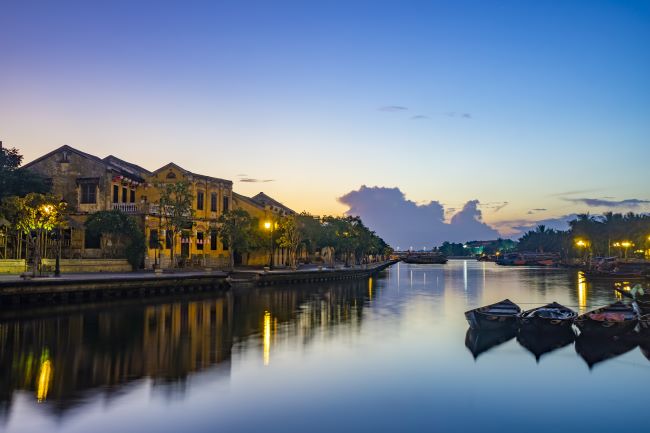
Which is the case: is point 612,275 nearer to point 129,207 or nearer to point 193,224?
point 193,224

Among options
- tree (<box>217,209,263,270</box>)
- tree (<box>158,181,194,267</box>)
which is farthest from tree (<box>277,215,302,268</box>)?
tree (<box>158,181,194,267</box>)

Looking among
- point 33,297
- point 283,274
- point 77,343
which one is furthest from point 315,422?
point 283,274

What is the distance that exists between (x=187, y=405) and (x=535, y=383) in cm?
1503

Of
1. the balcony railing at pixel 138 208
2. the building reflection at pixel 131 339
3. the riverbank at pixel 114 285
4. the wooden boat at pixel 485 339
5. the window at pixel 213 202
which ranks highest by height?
the window at pixel 213 202

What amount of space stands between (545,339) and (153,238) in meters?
50.4

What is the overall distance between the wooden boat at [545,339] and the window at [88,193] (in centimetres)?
5627

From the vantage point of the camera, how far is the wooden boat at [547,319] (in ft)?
110

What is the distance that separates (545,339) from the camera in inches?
1314

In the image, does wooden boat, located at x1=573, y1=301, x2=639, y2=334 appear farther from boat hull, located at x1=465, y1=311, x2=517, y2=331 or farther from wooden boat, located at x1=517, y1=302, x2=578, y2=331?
boat hull, located at x1=465, y1=311, x2=517, y2=331

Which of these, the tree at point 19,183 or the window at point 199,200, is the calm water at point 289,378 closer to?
the tree at point 19,183

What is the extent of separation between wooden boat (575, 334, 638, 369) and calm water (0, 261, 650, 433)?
222 millimetres

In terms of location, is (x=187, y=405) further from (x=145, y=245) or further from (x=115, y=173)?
(x=115, y=173)

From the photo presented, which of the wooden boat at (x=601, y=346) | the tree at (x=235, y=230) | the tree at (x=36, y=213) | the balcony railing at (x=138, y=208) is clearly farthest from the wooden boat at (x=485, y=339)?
the balcony railing at (x=138, y=208)

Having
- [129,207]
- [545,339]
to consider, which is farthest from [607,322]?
[129,207]
